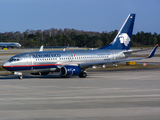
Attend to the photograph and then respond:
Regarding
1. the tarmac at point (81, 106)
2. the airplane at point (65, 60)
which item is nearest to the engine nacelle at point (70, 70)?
the airplane at point (65, 60)

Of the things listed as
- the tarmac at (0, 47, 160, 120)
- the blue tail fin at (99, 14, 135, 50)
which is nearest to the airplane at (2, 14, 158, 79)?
the blue tail fin at (99, 14, 135, 50)

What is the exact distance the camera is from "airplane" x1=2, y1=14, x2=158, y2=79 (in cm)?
3771

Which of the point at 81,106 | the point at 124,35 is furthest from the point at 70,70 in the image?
the point at 81,106

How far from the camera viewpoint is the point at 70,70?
1508 inches

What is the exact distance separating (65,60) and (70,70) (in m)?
3.11

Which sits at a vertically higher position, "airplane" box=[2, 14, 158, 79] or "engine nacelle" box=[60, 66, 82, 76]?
"airplane" box=[2, 14, 158, 79]

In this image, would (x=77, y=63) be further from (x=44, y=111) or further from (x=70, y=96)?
(x=44, y=111)

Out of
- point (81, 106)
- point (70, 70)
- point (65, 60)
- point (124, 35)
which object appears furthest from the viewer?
point (124, 35)

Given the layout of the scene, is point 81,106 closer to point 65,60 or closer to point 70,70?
point 70,70

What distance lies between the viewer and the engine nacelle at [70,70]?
38.2m

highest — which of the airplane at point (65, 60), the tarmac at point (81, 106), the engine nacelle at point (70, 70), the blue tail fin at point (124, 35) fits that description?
the blue tail fin at point (124, 35)

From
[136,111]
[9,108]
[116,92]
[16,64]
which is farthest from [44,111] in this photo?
[16,64]

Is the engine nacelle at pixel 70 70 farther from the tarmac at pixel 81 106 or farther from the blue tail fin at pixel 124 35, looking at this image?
the tarmac at pixel 81 106

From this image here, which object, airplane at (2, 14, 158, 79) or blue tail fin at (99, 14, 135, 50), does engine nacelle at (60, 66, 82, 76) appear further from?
blue tail fin at (99, 14, 135, 50)
